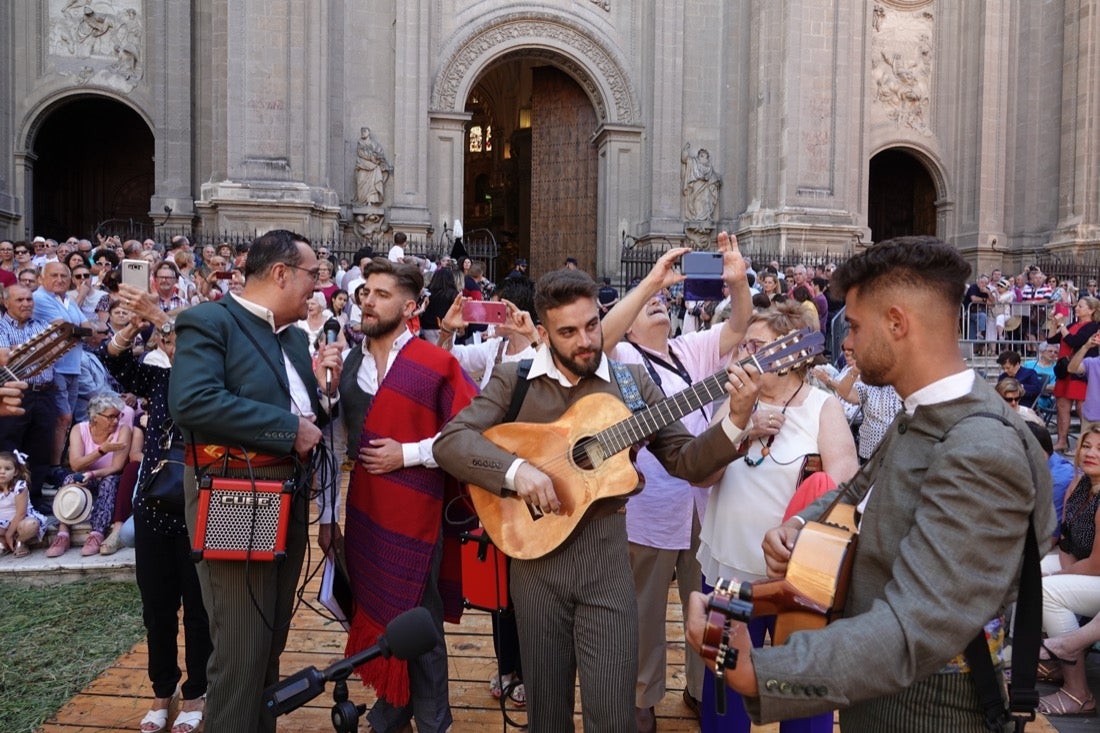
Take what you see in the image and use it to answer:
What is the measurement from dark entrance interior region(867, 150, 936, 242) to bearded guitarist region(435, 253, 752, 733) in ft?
76.6

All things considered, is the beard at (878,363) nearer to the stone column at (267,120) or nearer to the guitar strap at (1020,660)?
the guitar strap at (1020,660)

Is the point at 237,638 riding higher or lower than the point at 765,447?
lower

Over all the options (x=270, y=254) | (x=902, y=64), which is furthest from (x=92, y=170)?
(x=270, y=254)

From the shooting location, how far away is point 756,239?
61.9 ft

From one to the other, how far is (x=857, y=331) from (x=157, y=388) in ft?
10.2

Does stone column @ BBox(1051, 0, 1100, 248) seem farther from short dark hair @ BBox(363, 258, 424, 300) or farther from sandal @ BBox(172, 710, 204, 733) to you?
sandal @ BBox(172, 710, 204, 733)

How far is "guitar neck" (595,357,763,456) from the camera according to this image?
289cm

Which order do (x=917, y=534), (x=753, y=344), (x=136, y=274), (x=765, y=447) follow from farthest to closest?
(x=136, y=274) < (x=753, y=344) < (x=765, y=447) < (x=917, y=534)

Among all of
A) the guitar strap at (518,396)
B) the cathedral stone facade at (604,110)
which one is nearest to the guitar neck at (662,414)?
the guitar strap at (518,396)

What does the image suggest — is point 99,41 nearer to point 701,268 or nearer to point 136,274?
point 136,274

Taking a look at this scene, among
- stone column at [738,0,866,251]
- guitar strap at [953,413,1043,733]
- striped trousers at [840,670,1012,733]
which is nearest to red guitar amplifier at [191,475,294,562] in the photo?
striped trousers at [840,670,1012,733]

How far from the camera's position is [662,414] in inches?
115

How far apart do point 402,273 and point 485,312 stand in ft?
3.24

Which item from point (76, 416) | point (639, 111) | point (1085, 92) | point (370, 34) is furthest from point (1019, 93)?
point (76, 416)
